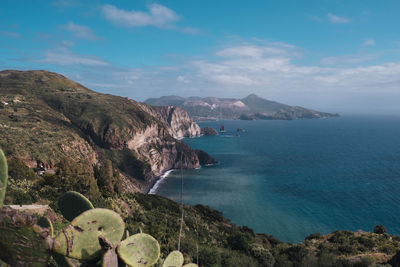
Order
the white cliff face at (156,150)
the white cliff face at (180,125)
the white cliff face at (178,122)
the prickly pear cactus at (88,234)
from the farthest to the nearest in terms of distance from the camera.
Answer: the white cliff face at (180,125), the white cliff face at (178,122), the white cliff face at (156,150), the prickly pear cactus at (88,234)

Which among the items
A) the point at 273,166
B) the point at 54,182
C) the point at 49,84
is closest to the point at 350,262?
the point at 54,182

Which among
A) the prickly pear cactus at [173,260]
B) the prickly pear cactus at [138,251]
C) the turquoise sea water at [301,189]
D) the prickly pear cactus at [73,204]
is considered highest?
the prickly pear cactus at [73,204]

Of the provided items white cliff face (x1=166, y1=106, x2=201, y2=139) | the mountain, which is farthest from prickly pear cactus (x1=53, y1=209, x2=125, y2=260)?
white cliff face (x1=166, y1=106, x2=201, y2=139)

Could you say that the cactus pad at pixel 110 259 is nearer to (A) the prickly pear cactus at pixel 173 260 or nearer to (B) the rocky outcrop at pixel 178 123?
(A) the prickly pear cactus at pixel 173 260

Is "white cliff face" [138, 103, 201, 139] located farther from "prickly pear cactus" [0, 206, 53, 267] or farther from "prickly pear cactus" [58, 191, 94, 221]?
"prickly pear cactus" [0, 206, 53, 267]

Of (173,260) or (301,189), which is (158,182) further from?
(173,260)

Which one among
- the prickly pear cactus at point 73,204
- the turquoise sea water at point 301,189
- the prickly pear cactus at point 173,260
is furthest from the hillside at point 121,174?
the turquoise sea water at point 301,189
